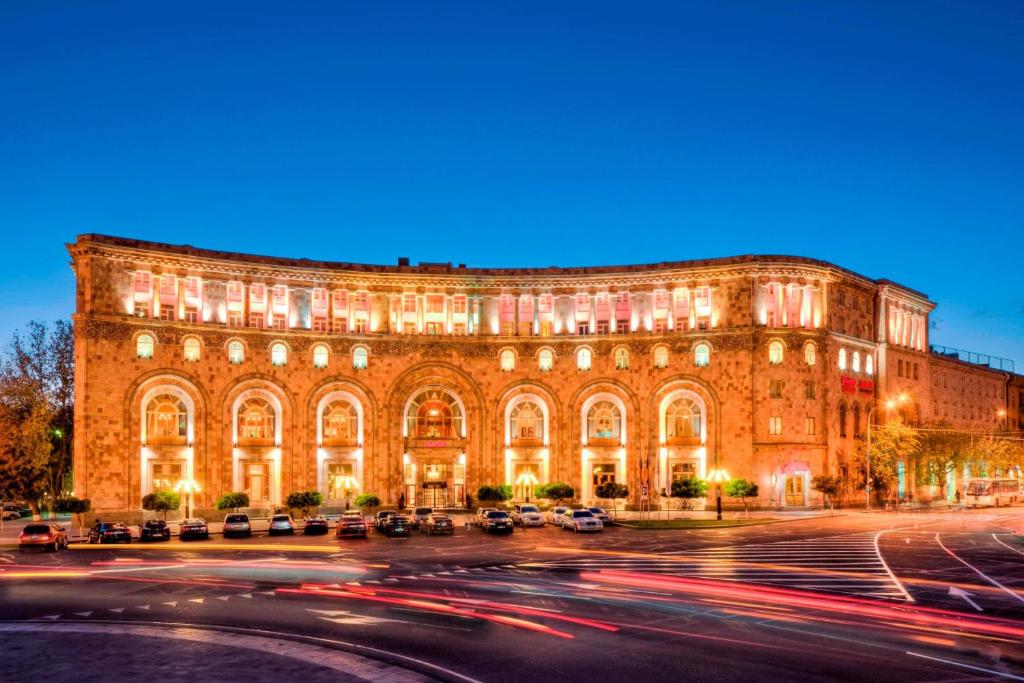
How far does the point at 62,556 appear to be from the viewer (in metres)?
45.6

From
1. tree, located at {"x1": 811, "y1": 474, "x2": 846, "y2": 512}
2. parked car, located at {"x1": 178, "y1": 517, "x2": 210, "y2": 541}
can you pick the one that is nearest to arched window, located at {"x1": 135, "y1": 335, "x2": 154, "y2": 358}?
parked car, located at {"x1": 178, "y1": 517, "x2": 210, "y2": 541}

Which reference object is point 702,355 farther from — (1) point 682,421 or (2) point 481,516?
(2) point 481,516

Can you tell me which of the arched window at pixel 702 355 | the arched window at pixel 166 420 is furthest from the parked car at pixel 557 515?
the arched window at pixel 166 420

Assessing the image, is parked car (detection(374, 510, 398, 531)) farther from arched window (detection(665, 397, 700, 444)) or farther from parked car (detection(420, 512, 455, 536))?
arched window (detection(665, 397, 700, 444))

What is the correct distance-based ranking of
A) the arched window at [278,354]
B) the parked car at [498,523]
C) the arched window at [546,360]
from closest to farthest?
the parked car at [498,523] < the arched window at [278,354] < the arched window at [546,360]

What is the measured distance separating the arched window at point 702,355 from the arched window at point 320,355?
29.7 m

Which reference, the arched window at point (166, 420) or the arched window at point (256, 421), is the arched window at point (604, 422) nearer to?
the arched window at point (256, 421)

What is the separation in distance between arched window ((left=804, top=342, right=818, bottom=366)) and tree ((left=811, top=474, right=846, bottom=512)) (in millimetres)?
9156

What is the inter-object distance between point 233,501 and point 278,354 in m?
12.9

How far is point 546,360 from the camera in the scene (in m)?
82.4

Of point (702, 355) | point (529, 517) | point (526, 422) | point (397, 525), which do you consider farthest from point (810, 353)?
point (397, 525)

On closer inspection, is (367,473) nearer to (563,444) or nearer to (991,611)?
(563,444)

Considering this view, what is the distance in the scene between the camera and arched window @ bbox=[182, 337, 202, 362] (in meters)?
74.9

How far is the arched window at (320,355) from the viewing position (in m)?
79.2
